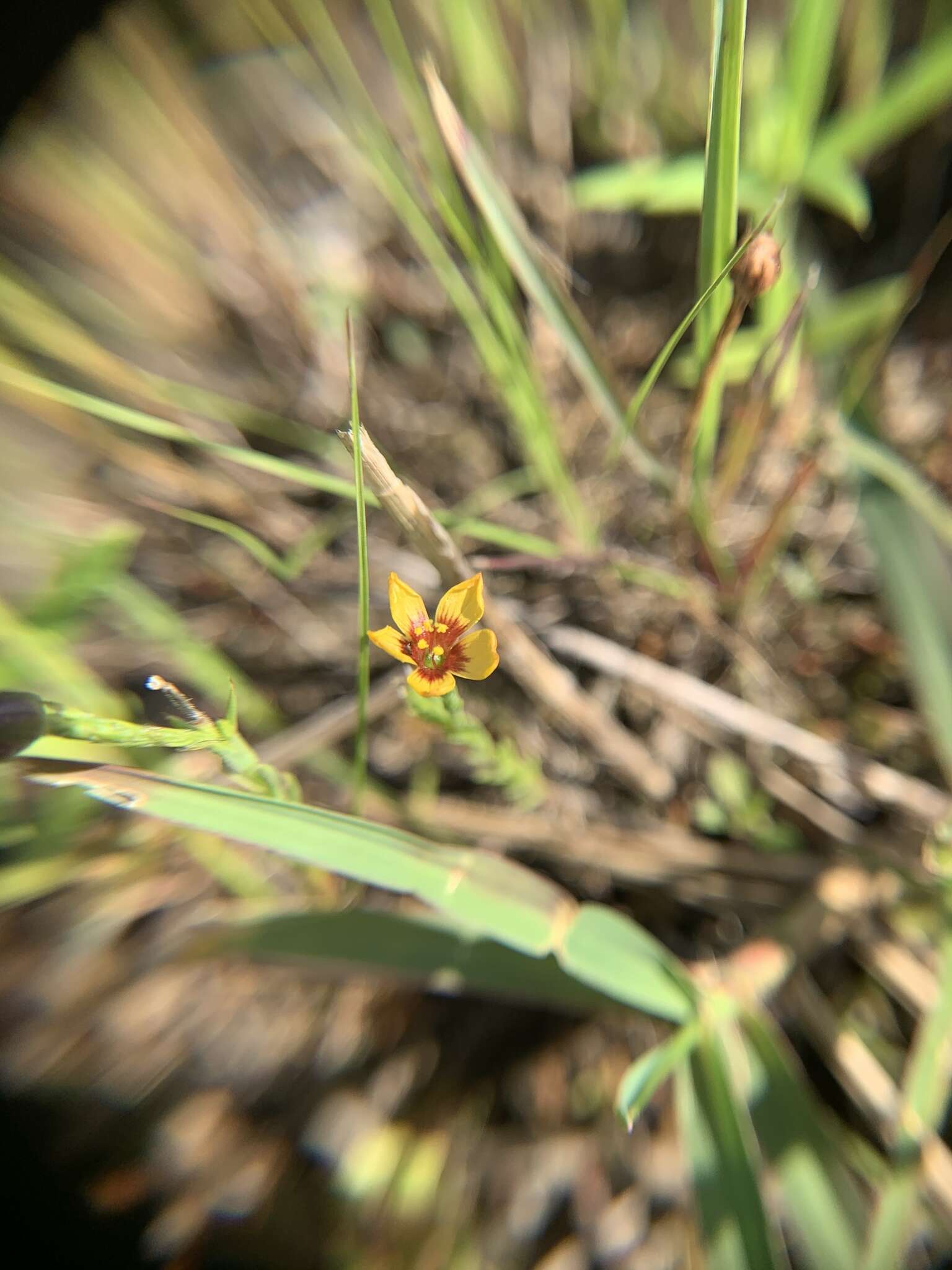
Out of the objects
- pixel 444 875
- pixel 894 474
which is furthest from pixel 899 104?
pixel 444 875

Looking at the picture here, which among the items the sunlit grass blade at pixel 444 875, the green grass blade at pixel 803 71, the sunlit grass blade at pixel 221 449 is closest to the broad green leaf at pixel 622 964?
the sunlit grass blade at pixel 444 875

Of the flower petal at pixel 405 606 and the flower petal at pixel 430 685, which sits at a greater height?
the flower petal at pixel 405 606

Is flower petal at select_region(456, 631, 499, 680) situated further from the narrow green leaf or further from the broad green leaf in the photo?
the narrow green leaf

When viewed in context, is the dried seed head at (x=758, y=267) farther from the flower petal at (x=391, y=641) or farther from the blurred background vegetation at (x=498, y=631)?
the flower petal at (x=391, y=641)

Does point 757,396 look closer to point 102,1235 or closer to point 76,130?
point 76,130

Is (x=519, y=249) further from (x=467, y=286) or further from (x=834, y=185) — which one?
(x=834, y=185)

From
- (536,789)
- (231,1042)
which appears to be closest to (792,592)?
(536,789)

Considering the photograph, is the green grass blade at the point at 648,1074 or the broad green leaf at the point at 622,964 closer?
the green grass blade at the point at 648,1074
